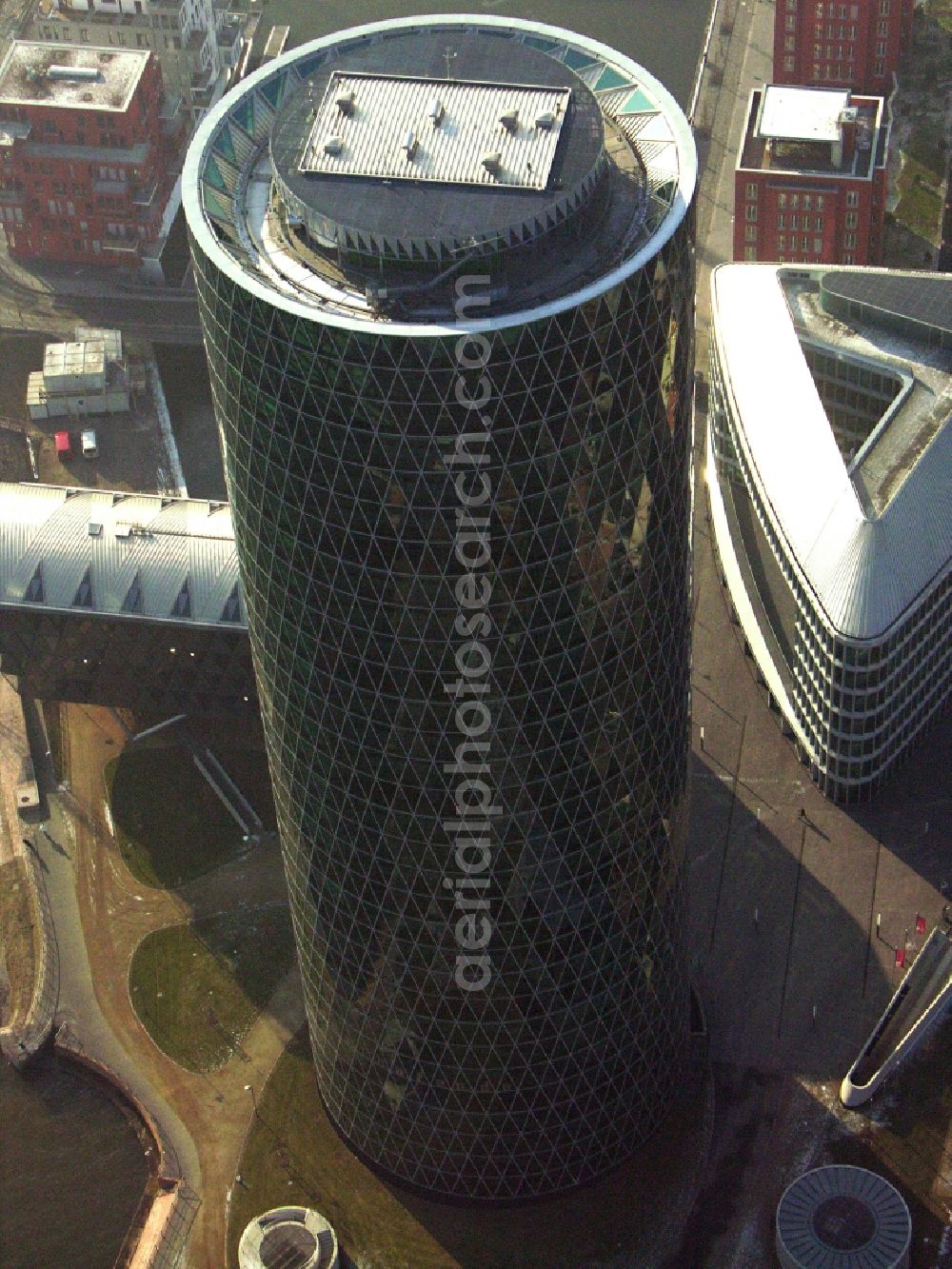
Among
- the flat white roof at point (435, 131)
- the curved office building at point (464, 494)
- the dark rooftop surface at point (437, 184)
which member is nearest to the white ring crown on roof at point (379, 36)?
the curved office building at point (464, 494)

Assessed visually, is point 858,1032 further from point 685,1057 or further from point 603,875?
point 603,875

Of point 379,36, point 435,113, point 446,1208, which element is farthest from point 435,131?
point 446,1208

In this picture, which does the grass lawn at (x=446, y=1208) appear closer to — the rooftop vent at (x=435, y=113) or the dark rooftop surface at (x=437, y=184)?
the dark rooftop surface at (x=437, y=184)

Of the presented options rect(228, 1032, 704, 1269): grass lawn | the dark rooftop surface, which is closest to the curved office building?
the dark rooftop surface

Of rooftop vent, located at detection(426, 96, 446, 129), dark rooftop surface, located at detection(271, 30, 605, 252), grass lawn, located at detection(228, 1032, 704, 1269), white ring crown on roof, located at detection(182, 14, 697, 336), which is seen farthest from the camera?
grass lawn, located at detection(228, 1032, 704, 1269)

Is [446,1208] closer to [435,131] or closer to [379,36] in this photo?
[435,131]

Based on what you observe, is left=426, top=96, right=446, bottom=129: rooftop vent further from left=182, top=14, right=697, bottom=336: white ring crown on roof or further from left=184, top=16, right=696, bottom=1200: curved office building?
left=182, top=14, right=697, bottom=336: white ring crown on roof
